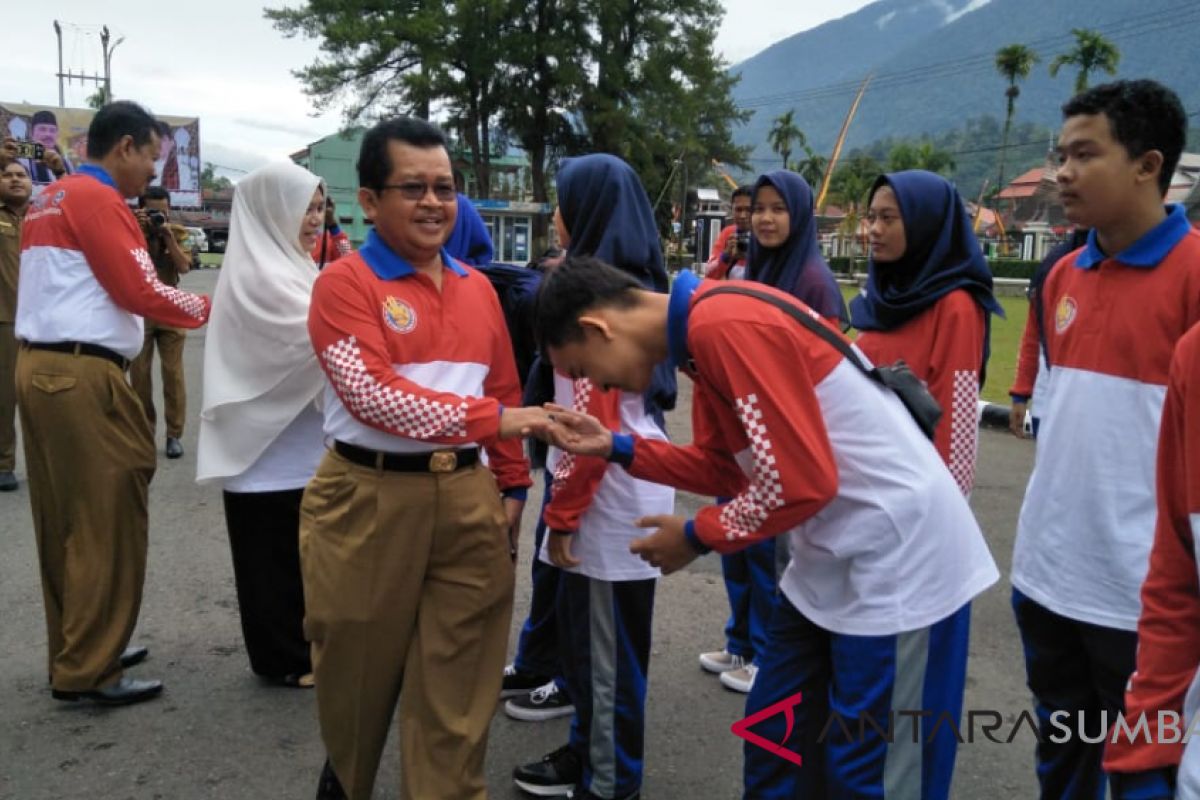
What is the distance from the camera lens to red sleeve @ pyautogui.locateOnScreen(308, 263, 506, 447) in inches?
87.3

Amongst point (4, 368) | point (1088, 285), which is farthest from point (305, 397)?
point (4, 368)

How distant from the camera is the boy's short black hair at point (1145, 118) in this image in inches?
87.4

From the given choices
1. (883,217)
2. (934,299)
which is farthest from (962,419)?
(883,217)

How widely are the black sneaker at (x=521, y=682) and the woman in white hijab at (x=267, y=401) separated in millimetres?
797

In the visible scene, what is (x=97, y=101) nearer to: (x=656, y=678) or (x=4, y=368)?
(x=4, y=368)

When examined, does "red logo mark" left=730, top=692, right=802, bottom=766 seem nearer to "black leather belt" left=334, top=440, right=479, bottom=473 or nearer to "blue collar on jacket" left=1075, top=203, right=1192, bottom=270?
"black leather belt" left=334, top=440, right=479, bottom=473

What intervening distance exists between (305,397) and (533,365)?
913 mm

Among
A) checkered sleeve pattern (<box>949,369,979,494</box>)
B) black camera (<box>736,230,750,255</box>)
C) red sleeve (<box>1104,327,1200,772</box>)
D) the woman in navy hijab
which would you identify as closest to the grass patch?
black camera (<box>736,230,750,255</box>)

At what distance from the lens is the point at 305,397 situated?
3412mm

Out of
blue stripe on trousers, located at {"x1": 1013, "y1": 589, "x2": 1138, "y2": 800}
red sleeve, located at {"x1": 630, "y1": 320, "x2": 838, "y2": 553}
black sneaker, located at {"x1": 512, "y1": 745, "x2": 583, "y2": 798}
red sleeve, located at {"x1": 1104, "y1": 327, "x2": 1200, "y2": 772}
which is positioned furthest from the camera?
black sneaker, located at {"x1": 512, "y1": 745, "x2": 583, "y2": 798}

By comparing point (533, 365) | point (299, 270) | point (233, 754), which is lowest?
point (233, 754)

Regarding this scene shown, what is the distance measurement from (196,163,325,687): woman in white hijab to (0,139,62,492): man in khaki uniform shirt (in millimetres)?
3824

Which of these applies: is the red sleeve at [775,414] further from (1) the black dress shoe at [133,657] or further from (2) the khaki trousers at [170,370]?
(2) the khaki trousers at [170,370]

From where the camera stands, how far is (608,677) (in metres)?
2.66
